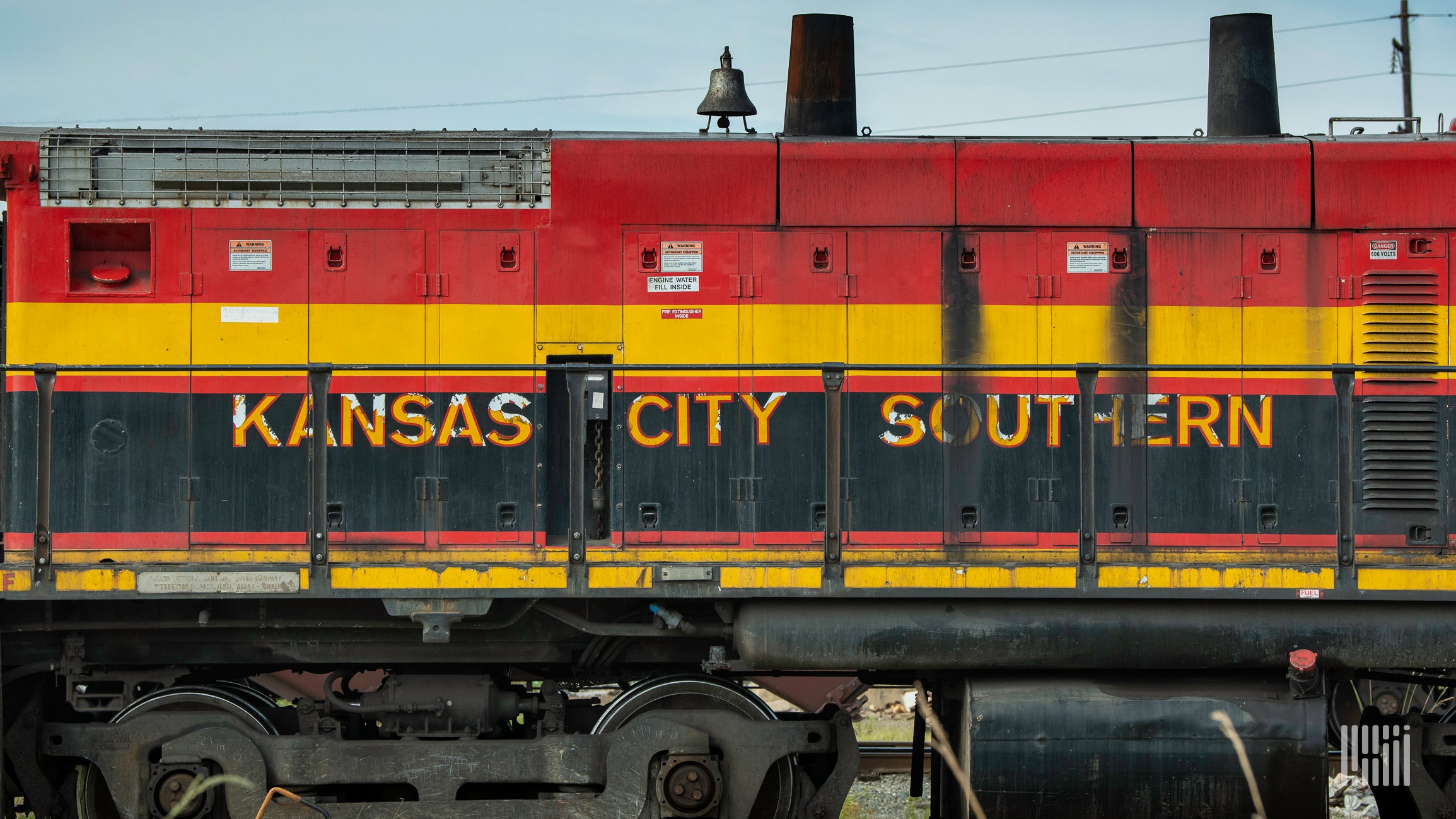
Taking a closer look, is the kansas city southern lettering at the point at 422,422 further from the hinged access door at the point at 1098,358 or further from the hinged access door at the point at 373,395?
the hinged access door at the point at 1098,358

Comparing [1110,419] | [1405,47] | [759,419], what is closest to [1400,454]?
[1110,419]

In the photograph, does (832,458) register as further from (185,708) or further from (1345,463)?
(185,708)

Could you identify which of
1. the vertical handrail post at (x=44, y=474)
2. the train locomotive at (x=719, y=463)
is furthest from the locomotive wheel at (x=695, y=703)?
the vertical handrail post at (x=44, y=474)

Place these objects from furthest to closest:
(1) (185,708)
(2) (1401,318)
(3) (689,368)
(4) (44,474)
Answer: (2) (1401,318)
(1) (185,708)
(3) (689,368)
(4) (44,474)

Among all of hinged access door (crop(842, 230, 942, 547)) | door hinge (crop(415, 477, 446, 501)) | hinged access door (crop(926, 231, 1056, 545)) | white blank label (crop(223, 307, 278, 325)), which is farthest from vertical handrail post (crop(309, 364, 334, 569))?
hinged access door (crop(926, 231, 1056, 545))

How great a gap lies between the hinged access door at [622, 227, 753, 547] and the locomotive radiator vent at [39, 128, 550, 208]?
30.2 inches

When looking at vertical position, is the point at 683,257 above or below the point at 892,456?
above

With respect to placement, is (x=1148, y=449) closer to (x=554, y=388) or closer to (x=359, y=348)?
(x=554, y=388)

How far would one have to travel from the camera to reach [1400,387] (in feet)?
21.3

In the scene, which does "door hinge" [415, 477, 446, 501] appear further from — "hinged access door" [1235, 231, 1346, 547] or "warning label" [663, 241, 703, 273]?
"hinged access door" [1235, 231, 1346, 547]

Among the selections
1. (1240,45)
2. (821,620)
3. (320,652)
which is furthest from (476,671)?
(1240,45)

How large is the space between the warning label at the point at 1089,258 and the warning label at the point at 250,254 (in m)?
4.03

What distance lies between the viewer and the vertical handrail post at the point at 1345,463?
19.5ft

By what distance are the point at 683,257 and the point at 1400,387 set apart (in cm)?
363
